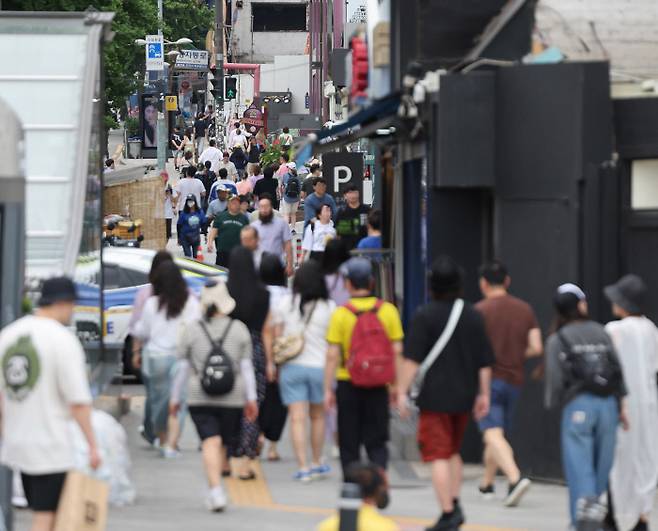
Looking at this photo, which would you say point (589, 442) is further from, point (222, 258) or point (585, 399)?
point (222, 258)

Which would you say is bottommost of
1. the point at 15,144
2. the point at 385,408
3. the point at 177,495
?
the point at 177,495

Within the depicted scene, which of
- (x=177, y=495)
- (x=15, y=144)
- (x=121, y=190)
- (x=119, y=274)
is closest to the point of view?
(x=15, y=144)

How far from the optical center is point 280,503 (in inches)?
469

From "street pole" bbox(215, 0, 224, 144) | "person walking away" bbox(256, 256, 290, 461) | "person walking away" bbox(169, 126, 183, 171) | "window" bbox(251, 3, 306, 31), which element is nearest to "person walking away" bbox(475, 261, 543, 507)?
"person walking away" bbox(256, 256, 290, 461)

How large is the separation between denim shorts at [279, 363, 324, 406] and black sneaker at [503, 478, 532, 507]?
175 cm

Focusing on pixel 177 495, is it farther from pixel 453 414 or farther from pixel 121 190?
pixel 121 190

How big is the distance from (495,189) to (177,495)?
3419mm

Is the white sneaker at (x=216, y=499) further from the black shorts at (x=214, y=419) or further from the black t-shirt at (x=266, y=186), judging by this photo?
the black t-shirt at (x=266, y=186)

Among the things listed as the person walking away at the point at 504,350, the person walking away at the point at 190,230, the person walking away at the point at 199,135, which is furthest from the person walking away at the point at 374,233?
the person walking away at the point at 199,135

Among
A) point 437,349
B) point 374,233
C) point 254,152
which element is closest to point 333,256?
point 437,349

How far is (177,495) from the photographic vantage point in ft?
40.1

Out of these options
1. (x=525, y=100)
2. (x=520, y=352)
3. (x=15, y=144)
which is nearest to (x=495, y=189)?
(x=525, y=100)

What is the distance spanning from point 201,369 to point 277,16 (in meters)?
126

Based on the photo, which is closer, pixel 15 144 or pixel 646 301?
pixel 15 144
